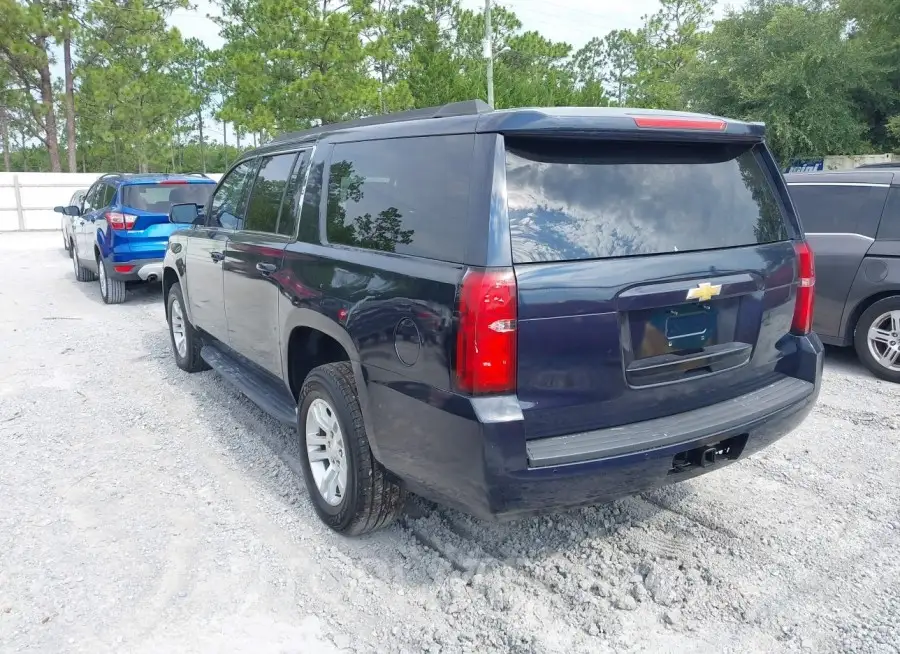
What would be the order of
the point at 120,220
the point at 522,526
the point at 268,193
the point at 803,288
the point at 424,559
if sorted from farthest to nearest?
the point at 120,220 → the point at 268,193 → the point at 522,526 → the point at 803,288 → the point at 424,559

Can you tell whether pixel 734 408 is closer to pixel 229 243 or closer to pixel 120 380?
pixel 229 243

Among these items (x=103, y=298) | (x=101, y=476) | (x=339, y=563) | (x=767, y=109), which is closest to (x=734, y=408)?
(x=339, y=563)

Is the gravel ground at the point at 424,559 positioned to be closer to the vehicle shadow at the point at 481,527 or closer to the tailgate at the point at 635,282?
the vehicle shadow at the point at 481,527

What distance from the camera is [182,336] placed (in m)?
6.16

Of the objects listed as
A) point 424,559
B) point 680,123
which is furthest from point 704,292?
point 424,559

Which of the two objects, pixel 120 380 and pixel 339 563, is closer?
pixel 339 563

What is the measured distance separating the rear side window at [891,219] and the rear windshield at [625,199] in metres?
3.43

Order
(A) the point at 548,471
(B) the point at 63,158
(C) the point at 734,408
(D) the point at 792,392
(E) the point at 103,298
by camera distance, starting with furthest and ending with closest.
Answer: (B) the point at 63,158 → (E) the point at 103,298 → (D) the point at 792,392 → (C) the point at 734,408 → (A) the point at 548,471

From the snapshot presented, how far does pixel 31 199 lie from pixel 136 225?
60.5 feet

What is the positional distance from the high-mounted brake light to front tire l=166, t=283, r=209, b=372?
168 inches

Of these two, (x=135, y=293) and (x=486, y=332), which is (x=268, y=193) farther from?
(x=135, y=293)

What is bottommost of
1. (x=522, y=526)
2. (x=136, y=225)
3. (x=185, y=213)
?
(x=522, y=526)

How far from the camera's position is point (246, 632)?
2.72m

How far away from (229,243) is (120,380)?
236 cm
